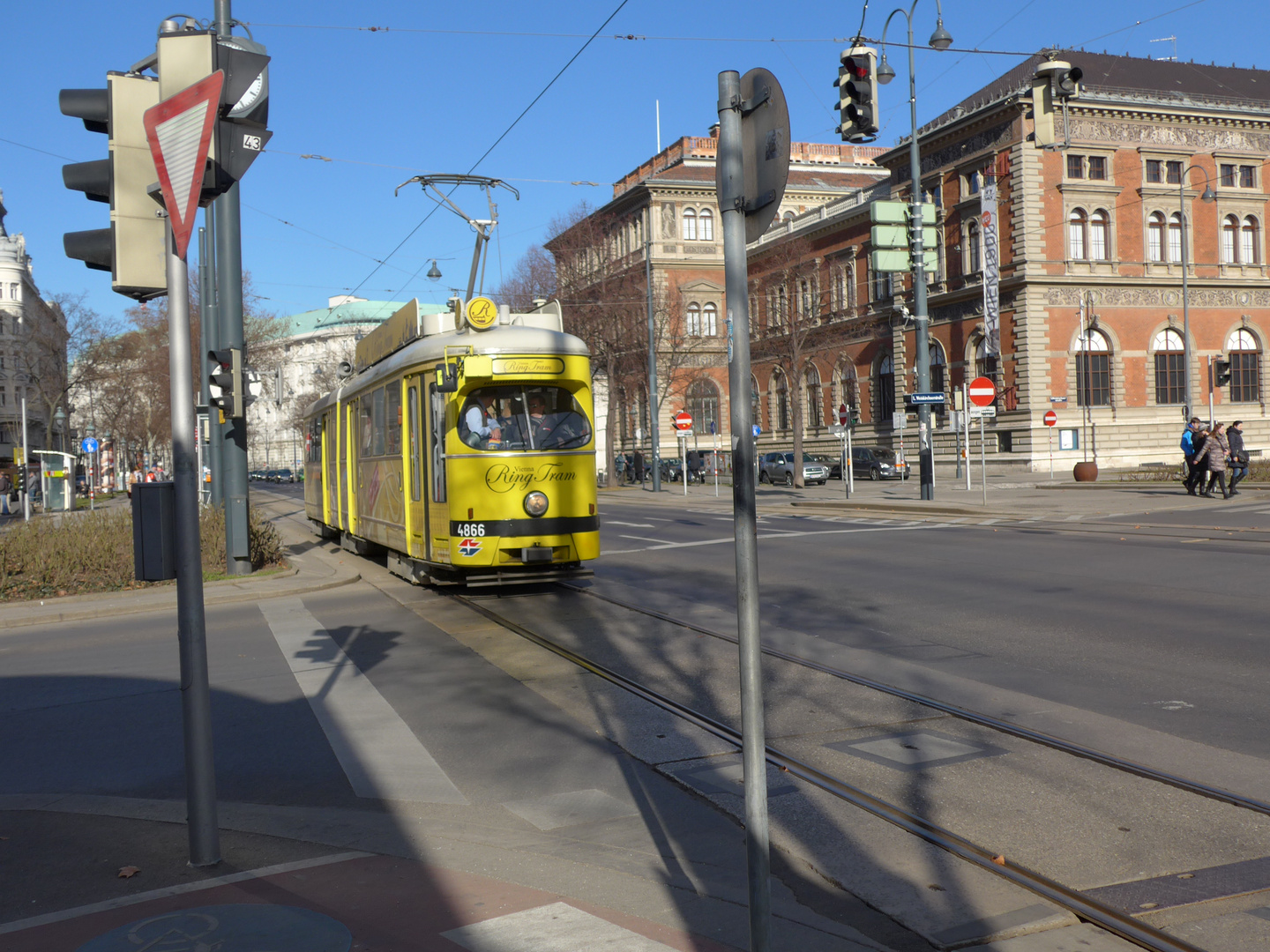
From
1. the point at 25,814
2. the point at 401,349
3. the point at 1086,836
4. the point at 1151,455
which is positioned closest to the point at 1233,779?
the point at 1086,836

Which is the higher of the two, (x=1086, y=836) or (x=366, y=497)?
(x=366, y=497)

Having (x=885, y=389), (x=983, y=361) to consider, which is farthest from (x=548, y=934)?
(x=885, y=389)

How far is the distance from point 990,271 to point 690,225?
26.2m

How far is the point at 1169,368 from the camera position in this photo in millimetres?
52844

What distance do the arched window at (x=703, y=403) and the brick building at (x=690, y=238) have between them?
5 cm

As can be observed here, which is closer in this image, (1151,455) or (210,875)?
(210,875)

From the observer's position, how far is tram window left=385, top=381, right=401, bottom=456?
14.6 meters

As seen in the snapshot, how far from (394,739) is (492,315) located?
22.5 ft

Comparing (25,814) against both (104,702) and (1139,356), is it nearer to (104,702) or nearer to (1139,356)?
(104,702)

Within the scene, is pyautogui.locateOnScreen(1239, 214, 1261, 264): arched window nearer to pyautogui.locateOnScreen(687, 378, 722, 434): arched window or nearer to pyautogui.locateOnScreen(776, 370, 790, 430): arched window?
pyautogui.locateOnScreen(776, 370, 790, 430): arched window

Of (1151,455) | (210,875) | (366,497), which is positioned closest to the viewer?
(210,875)

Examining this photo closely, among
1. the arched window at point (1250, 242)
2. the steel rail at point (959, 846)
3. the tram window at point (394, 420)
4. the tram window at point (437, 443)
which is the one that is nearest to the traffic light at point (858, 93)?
the tram window at point (437, 443)

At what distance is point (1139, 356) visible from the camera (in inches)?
2057

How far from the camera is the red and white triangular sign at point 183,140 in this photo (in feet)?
15.4
